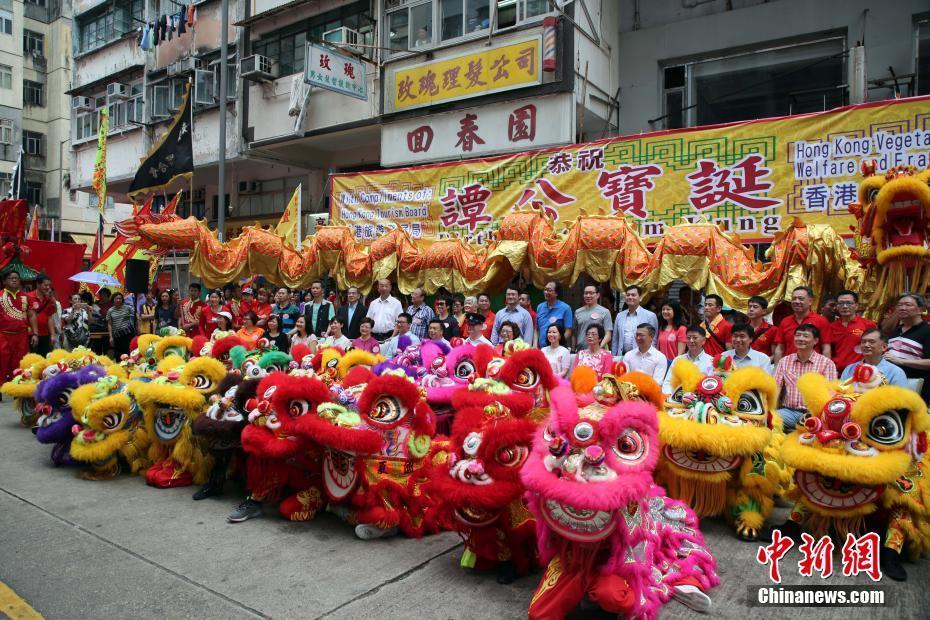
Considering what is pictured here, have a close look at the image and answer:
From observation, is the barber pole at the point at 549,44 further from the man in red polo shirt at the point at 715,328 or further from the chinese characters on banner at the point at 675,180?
the man in red polo shirt at the point at 715,328

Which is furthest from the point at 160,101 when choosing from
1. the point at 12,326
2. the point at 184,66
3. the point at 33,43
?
the point at 33,43

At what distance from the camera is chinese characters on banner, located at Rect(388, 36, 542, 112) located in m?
10.6

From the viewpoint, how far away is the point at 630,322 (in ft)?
20.8

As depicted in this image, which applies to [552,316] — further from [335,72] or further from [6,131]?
[6,131]

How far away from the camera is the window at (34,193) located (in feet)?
94.7

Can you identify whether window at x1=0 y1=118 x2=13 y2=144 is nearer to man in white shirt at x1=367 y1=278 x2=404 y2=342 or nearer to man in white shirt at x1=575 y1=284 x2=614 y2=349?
man in white shirt at x1=367 y1=278 x2=404 y2=342

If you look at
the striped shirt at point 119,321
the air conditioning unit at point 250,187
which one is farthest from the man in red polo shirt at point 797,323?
the air conditioning unit at point 250,187

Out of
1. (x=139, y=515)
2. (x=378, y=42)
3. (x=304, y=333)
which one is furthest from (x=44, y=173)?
(x=139, y=515)

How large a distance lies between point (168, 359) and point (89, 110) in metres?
20.2

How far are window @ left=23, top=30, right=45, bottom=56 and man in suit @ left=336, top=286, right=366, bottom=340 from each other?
101 ft

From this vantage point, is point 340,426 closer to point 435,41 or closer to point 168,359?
point 168,359

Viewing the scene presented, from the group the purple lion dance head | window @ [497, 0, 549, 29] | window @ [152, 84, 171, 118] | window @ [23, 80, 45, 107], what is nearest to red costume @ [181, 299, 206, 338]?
the purple lion dance head

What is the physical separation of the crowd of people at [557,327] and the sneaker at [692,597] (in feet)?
6.32

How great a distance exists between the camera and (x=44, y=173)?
96.6 ft
